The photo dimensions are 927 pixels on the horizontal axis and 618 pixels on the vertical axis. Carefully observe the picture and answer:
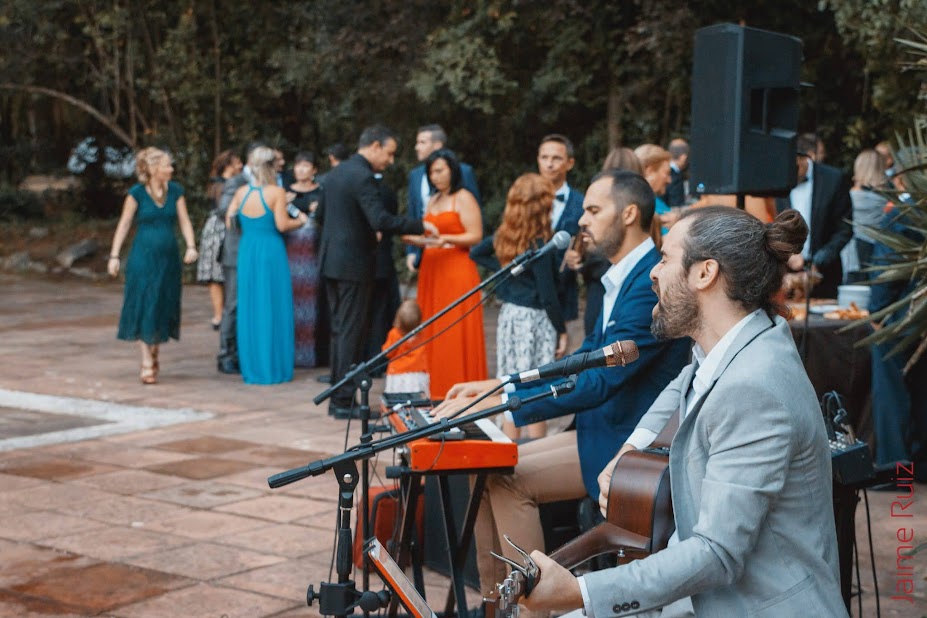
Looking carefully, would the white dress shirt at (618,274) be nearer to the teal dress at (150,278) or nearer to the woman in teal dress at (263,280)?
the woman in teal dress at (263,280)

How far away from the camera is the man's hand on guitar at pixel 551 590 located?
245 centimetres

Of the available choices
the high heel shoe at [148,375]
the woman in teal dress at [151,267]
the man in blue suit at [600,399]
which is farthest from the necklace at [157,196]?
the man in blue suit at [600,399]

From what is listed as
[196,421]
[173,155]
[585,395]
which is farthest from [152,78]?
[585,395]

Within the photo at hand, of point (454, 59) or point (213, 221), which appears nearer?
point (213, 221)

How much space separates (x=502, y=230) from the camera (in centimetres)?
707

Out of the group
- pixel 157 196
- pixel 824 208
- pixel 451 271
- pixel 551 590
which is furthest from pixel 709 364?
pixel 157 196

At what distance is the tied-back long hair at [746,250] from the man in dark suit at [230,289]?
316 inches

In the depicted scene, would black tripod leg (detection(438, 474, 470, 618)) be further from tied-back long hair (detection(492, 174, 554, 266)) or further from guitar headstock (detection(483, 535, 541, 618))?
tied-back long hair (detection(492, 174, 554, 266))

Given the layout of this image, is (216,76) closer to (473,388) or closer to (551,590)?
(473,388)

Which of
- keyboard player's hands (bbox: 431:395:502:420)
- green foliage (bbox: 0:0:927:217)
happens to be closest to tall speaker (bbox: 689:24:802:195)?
keyboard player's hands (bbox: 431:395:502:420)

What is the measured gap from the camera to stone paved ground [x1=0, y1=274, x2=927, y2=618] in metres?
4.85

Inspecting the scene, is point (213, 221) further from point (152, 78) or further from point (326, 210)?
point (152, 78)

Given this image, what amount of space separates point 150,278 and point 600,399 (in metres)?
6.51

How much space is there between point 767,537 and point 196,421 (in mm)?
6438
